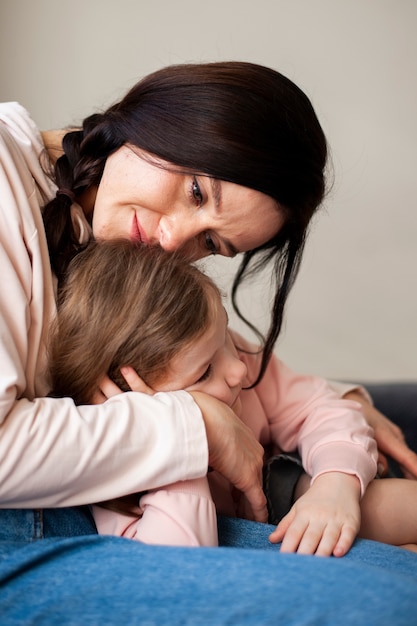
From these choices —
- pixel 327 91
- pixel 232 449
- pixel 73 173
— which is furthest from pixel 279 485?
pixel 327 91

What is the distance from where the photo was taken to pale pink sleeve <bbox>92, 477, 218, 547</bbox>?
0.97m

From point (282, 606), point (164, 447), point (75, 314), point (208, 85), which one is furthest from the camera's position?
point (208, 85)

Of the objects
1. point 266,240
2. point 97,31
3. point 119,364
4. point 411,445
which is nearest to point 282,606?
point 119,364

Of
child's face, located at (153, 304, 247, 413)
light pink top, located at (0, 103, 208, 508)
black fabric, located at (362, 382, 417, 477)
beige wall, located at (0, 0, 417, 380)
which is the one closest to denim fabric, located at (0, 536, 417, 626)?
light pink top, located at (0, 103, 208, 508)

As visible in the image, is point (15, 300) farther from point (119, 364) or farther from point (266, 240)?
point (266, 240)

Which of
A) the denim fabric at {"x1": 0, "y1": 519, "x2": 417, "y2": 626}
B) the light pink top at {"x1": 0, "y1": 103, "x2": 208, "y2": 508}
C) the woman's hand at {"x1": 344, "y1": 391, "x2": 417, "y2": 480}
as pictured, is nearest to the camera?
the denim fabric at {"x1": 0, "y1": 519, "x2": 417, "y2": 626}

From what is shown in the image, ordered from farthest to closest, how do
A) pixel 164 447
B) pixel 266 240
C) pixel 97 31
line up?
pixel 97 31 → pixel 266 240 → pixel 164 447

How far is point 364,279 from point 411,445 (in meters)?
1.27

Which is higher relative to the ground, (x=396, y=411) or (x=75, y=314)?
(x=75, y=314)

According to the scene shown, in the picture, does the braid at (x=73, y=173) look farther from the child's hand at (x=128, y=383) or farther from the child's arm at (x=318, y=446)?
the child's arm at (x=318, y=446)

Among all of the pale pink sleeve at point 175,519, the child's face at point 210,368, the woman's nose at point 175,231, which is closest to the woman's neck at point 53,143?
the woman's nose at point 175,231

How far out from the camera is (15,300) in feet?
3.28

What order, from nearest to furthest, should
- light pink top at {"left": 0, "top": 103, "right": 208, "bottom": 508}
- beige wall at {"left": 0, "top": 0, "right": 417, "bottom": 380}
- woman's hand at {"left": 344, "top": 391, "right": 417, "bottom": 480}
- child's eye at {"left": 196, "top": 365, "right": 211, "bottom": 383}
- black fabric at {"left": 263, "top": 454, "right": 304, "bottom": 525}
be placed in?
light pink top at {"left": 0, "top": 103, "right": 208, "bottom": 508}, child's eye at {"left": 196, "top": 365, "right": 211, "bottom": 383}, black fabric at {"left": 263, "top": 454, "right": 304, "bottom": 525}, woman's hand at {"left": 344, "top": 391, "right": 417, "bottom": 480}, beige wall at {"left": 0, "top": 0, "right": 417, "bottom": 380}

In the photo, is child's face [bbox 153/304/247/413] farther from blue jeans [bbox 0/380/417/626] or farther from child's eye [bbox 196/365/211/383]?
blue jeans [bbox 0/380/417/626]
